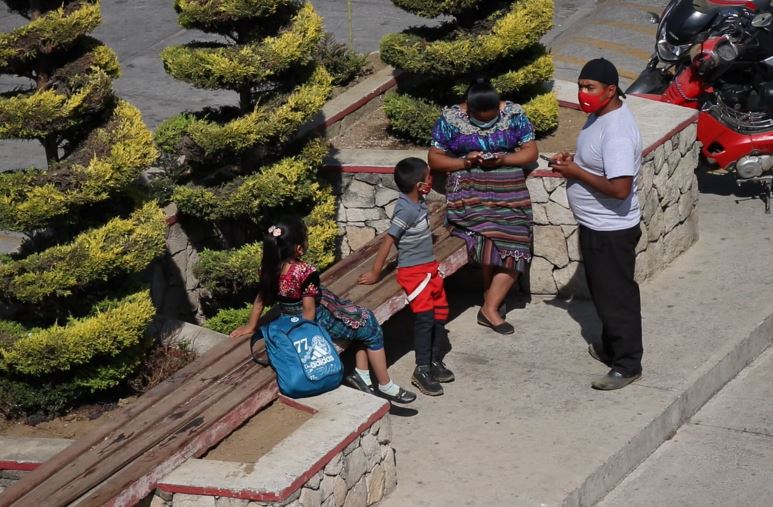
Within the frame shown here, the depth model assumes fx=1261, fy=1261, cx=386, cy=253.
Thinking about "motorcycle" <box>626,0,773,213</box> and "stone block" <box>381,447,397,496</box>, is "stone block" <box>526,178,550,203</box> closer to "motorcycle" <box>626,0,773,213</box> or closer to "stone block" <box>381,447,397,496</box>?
"motorcycle" <box>626,0,773,213</box>

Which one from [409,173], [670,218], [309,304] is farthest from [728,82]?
[309,304]

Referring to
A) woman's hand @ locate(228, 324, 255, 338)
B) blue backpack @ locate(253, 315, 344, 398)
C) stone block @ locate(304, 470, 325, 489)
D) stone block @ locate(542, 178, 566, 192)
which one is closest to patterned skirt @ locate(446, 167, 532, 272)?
stone block @ locate(542, 178, 566, 192)

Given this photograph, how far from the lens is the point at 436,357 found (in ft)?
25.0

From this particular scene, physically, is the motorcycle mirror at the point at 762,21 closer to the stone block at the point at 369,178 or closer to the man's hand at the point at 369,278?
the stone block at the point at 369,178

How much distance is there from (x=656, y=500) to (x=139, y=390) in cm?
303

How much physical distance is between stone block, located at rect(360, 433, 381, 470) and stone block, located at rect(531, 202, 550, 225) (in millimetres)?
2773

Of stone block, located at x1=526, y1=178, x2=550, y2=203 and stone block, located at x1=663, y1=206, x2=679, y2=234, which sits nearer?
stone block, located at x1=526, y1=178, x2=550, y2=203

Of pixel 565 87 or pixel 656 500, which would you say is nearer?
pixel 656 500

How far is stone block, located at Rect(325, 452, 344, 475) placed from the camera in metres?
5.98

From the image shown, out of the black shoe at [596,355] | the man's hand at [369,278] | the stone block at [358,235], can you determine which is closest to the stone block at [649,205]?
the black shoe at [596,355]

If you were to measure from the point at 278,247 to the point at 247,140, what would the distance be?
159cm

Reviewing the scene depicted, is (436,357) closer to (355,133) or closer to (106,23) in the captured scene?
(355,133)

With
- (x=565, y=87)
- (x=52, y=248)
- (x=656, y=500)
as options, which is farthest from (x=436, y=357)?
(x=565, y=87)

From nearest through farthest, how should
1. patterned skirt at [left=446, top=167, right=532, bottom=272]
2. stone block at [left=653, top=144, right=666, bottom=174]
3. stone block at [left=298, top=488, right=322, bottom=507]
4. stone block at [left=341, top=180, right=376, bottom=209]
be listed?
stone block at [left=298, top=488, right=322, bottom=507] → patterned skirt at [left=446, top=167, right=532, bottom=272] → stone block at [left=653, top=144, right=666, bottom=174] → stone block at [left=341, top=180, right=376, bottom=209]
